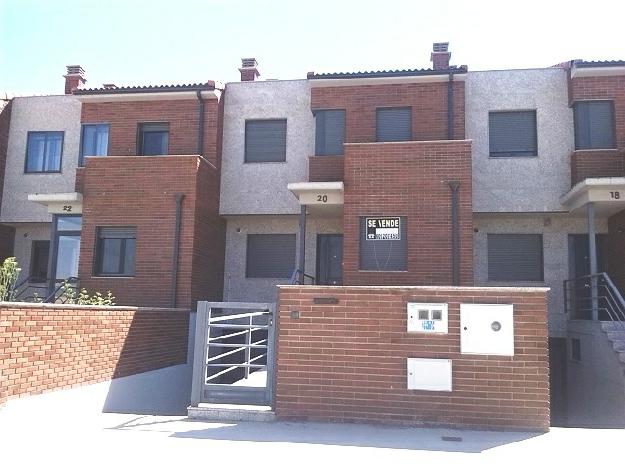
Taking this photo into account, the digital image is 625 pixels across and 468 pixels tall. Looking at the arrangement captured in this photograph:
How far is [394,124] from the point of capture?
44.1 feet

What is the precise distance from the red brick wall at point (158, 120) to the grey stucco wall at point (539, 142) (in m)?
6.53

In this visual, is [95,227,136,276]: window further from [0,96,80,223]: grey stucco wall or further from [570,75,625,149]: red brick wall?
[570,75,625,149]: red brick wall

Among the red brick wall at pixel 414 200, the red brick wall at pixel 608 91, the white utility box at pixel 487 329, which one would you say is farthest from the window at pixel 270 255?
the red brick wall at pixel 608 91

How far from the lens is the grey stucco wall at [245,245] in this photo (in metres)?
14.3

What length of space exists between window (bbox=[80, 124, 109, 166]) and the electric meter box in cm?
1075

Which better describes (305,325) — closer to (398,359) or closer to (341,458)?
(398,359)

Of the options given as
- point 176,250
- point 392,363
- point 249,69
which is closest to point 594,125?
point 392,363

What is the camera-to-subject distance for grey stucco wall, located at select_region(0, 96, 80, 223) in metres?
15.6

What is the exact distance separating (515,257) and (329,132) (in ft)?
18.3

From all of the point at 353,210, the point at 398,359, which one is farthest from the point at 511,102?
the point at 398,359

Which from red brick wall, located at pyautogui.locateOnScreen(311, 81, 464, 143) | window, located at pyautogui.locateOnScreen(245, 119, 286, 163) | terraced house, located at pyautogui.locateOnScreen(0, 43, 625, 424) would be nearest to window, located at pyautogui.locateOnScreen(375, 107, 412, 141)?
terraced house, located at pyautogui.locateOnScreen(0, 43, 625, 424)

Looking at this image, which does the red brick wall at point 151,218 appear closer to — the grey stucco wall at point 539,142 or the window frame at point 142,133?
the window frame at point 142,133

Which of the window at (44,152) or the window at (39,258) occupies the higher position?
the window at (44,152)

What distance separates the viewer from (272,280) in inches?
564
